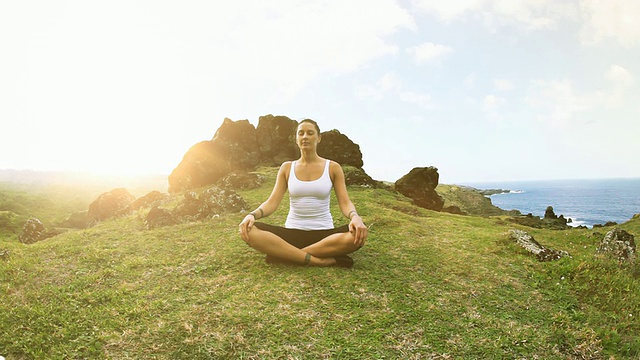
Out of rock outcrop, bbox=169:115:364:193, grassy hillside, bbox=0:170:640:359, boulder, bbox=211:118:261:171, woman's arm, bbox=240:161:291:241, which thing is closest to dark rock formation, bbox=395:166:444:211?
rock outcrop, bbox=169:115:364:193

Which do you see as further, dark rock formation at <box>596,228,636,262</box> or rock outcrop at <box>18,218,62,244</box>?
rock outcrop at <box>18,218,62,244</box>

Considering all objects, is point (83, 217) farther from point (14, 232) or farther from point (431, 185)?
point (431, 185)

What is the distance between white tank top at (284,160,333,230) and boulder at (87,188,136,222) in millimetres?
22237

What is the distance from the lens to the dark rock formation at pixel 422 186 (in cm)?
3217

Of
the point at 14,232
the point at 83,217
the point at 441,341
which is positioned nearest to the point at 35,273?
the point at 441,341

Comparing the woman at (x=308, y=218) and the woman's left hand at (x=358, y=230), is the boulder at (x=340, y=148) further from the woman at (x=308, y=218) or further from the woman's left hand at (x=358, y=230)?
the woman's left hand at (x=358, y=230)

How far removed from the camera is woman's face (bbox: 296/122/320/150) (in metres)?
7.86

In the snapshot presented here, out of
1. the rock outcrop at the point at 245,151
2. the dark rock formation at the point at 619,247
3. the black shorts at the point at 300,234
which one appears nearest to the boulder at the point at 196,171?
the rock outcrop at the point at 245,151

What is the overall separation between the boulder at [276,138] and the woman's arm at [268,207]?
Result: 33.3 meters

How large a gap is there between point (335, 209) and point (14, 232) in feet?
91.1

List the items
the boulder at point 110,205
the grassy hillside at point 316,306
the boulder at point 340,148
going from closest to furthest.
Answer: the grassy hillside at point 316,306, the boulder at point 110,205, the boulder at point 340,148

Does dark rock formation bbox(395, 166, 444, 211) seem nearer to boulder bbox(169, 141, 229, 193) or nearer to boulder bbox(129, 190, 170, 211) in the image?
boulder bbox(169, 141, 229, 193)

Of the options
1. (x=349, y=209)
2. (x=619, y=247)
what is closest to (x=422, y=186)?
(x=619, y=247)

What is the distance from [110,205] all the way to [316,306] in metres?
25.9
